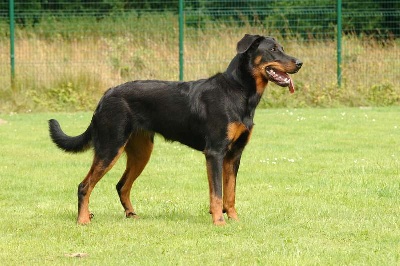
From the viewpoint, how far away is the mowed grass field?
21.1 feet

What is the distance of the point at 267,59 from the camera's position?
7832 mm

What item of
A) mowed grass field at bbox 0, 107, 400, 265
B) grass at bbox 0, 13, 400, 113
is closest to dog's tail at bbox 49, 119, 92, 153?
mowed grass field at bbox 0, 107, 400, 265

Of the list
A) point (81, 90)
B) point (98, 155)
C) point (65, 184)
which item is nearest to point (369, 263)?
point (98, 155)

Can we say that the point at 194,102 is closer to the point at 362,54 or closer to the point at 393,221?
the point at 393,221

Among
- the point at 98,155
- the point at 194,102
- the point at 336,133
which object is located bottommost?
the point at 336,133

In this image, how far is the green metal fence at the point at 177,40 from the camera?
67.6ft

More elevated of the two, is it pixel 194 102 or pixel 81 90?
pixel 194 102

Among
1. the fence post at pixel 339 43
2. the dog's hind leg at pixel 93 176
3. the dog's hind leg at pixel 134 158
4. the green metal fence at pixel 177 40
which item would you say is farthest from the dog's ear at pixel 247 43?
the fence post at pixel 339 43

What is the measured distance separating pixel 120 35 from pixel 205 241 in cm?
1498

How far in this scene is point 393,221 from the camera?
7.48 meters

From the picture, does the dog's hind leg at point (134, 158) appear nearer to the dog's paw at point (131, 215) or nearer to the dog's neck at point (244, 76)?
the dog's paw at point (131, 215)

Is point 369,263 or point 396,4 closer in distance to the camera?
point 369,263

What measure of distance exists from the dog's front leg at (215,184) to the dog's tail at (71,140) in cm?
131

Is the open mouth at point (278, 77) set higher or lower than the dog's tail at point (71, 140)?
higher
